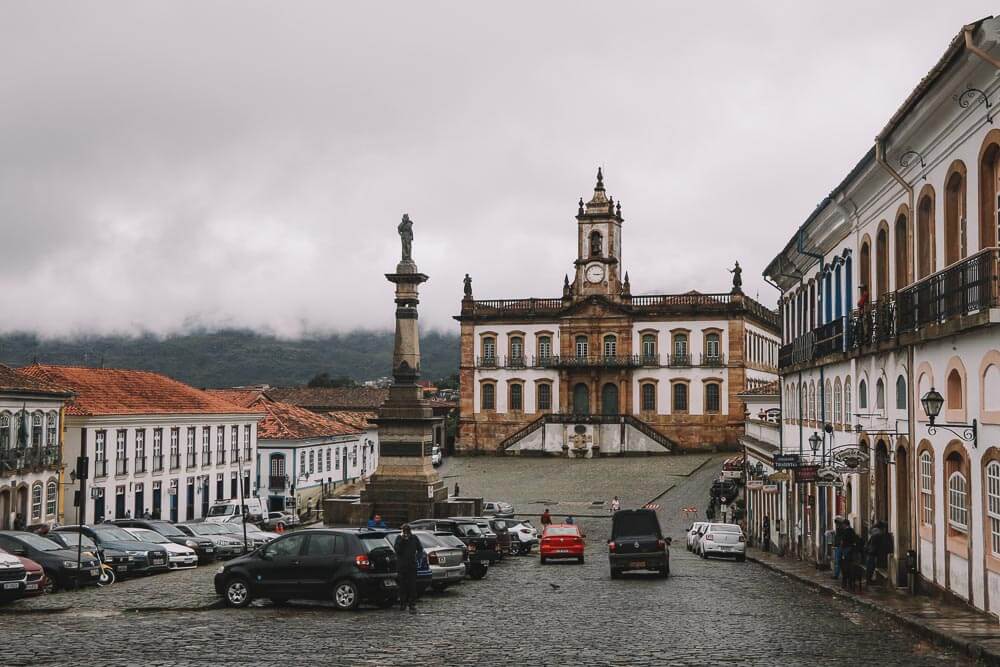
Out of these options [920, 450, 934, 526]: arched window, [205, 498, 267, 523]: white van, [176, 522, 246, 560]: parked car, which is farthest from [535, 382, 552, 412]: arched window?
[920, 450, 934, 526]: arched window

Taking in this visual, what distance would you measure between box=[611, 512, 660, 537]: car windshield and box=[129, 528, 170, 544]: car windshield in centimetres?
1119

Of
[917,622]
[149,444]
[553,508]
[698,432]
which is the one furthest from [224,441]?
[917,622]

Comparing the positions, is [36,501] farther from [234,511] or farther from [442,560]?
[442,560]

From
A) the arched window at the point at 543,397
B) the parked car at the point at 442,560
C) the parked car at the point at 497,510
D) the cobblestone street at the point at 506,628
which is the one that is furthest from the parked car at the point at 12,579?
the arched window at the point at 543,397

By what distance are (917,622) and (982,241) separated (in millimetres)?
5285

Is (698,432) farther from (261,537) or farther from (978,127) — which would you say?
(978,127)

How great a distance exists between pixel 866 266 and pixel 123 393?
1516 inches

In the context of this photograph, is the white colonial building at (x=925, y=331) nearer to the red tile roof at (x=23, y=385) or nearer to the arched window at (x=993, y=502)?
the arched window at (x=993, y=502)

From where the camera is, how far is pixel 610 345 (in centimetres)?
8656

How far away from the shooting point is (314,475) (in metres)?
64.9

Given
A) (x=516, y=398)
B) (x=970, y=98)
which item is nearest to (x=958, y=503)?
(x=970, y=98)

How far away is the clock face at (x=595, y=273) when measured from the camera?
86250 millimetres

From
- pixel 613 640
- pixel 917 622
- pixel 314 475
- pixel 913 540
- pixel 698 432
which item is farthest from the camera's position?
pixel 698 432

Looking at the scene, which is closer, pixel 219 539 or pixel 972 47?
pixel 972 47
